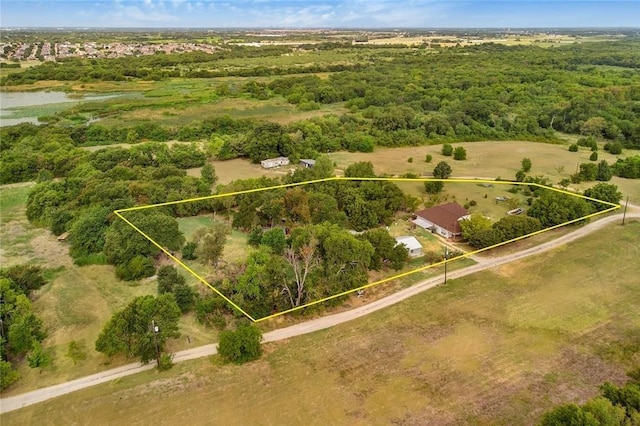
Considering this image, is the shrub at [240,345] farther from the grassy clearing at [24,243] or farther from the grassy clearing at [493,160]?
the grassy clearing at [493,160]

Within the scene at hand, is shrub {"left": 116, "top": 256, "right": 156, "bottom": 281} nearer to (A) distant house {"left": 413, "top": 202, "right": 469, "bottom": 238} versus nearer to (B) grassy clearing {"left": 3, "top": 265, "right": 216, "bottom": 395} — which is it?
(B) grassy clearing {"left": 3, "top": 265, "right": 216, "bottom": 395}

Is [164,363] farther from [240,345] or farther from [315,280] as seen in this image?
Answer: [315,280]

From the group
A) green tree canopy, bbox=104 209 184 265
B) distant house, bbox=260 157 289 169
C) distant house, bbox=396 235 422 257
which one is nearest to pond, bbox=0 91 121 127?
distant house, bbox=260 157 289 169

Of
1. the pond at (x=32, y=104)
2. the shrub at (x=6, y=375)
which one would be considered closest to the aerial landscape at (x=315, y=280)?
the shrub at (x=6, y=375)

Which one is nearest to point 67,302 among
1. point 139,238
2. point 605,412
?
point 139,238

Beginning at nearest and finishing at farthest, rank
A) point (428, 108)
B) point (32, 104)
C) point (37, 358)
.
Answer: point (37, 358) → point (428, 108) → point (32, 104)

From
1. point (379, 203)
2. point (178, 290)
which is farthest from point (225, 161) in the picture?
point (178, 290)
